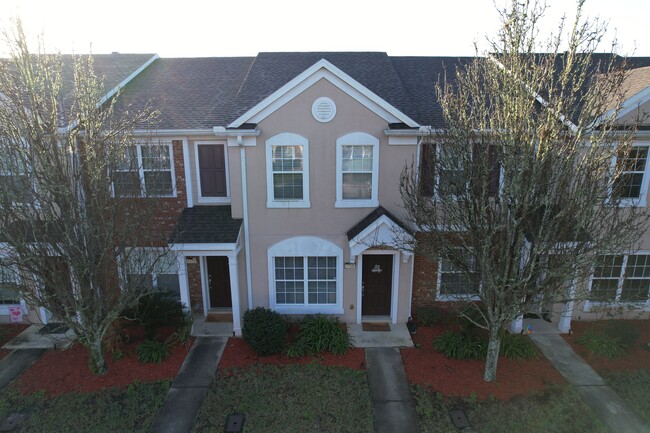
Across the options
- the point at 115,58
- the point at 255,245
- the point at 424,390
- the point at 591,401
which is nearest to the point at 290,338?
the point at 255,245

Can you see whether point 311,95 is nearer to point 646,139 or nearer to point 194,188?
point 194,188

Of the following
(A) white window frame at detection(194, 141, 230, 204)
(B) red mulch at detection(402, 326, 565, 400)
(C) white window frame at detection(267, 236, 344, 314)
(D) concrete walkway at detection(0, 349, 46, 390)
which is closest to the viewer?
(B) red mulch at detection(402, 326, 565, 400)

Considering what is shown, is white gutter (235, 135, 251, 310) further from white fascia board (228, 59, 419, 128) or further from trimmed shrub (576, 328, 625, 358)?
trimmed shrub (576, 328, 625, 358)

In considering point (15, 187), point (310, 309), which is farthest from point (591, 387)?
point (15, 187)

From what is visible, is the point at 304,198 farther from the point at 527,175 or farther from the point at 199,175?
the point at 527,175

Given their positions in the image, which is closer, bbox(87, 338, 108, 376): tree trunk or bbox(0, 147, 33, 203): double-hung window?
bbox(0, 147, 33, 203): double-hung window

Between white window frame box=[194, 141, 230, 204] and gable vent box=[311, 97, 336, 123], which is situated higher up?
gable vent box=[311, 97, 336, 123]

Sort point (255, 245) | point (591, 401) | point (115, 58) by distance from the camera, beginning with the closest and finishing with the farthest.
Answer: point (591, 401), point (255, 245), point (115, 58)

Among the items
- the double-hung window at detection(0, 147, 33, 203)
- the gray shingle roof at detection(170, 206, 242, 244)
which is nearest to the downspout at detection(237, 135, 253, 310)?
the gray shingle roof at detection(170, 206, 242, 244)
